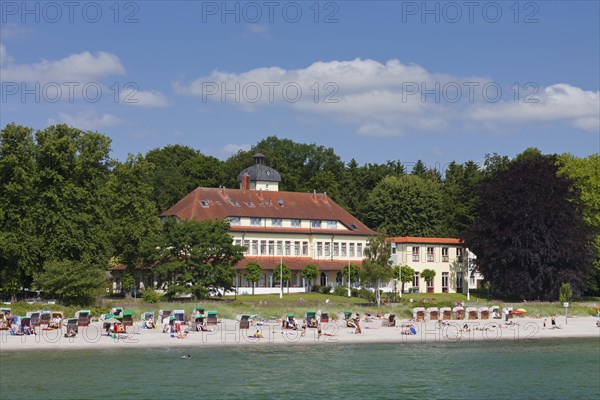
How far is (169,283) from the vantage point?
63.5 m

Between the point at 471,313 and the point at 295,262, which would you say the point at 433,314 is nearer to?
the point at 471,313

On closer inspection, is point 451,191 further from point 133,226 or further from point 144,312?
point 144,312

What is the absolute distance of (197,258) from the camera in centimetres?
6319

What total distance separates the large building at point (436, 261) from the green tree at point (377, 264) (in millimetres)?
14721

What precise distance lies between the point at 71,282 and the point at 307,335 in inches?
573

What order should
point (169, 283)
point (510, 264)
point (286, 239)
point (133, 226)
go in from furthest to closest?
point (286, 239) < point (510, 264) < point (133, 226) < point (169, 283)

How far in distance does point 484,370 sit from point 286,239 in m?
41.5

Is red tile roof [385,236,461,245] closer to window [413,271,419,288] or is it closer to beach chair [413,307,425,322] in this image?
window [413,271,419,288]

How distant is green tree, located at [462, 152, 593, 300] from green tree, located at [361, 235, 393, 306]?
1064 cm

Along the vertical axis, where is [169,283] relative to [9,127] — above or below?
below

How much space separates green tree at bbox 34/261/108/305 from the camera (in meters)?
55.0

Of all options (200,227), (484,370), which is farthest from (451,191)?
(484,370)

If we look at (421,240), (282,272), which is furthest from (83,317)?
(421,240)

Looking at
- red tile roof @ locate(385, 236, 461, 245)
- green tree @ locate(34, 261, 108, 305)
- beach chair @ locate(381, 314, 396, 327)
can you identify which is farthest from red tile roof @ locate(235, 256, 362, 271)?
beach chair @ locate(381, 314, 396, 327)
